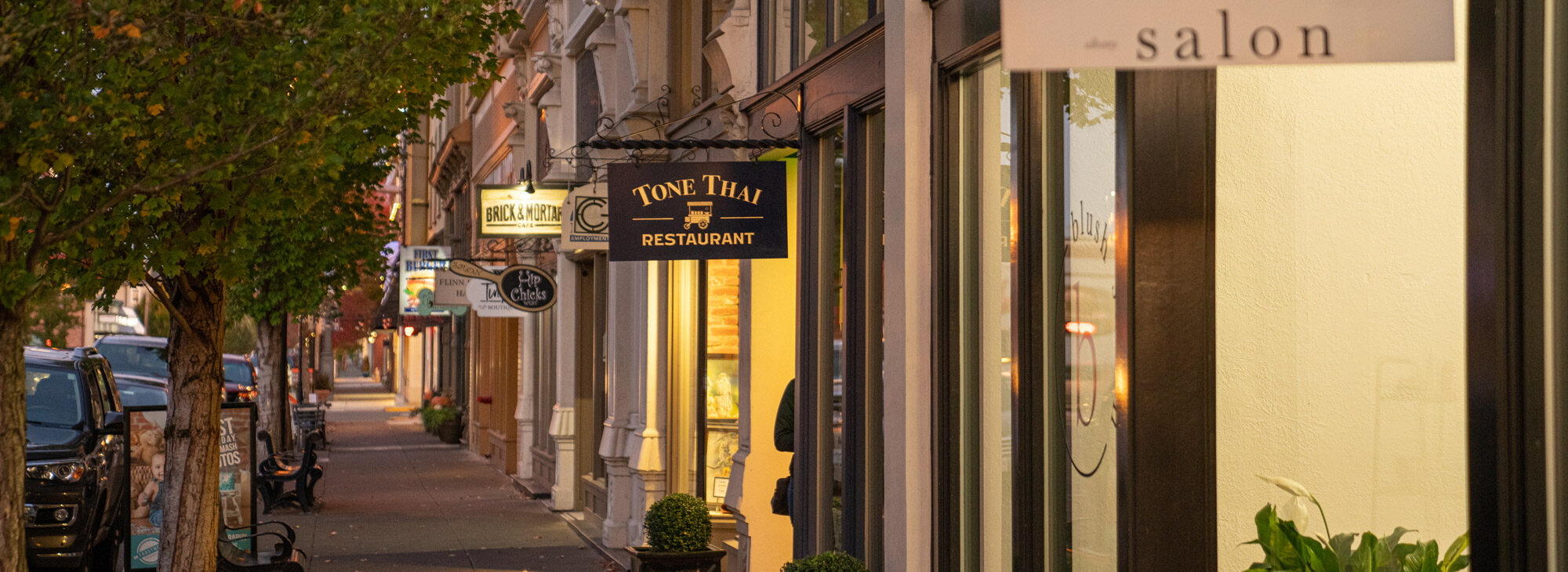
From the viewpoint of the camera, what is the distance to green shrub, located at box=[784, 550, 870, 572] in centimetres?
696

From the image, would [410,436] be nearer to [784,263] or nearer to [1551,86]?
[784,263]

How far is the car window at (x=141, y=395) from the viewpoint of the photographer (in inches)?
706

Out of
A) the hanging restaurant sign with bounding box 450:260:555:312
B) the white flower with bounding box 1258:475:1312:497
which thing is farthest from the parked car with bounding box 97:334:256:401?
the white flower with bounding box 1258:475:1312:497

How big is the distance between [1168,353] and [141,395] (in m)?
16.6

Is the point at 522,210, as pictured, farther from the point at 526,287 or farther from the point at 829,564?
the point at 829,564

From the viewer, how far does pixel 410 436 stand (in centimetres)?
3234

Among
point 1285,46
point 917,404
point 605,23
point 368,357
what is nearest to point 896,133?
point 917,404

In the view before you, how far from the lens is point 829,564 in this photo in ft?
22.9

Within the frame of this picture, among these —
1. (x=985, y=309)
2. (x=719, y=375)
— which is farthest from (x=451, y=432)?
(x=985, y=309)

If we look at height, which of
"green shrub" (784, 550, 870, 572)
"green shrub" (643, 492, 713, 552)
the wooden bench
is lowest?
the wooden bench

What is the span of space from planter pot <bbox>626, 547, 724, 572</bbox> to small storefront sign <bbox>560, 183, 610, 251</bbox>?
12.4 ft

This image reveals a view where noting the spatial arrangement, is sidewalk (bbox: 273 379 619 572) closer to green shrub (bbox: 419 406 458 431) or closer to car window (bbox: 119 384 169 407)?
car window (bbox: 119 384 169 407)

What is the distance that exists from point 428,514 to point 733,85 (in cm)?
834

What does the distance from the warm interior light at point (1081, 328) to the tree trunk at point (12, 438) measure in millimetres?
3991
